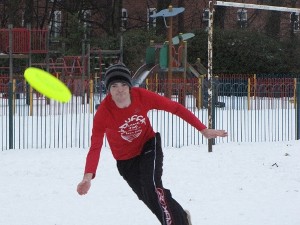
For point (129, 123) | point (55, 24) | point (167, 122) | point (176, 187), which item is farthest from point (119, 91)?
point (55, 24)

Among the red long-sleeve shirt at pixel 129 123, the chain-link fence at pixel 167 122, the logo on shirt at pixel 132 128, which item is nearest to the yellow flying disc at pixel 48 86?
the red long-sleeve shirt at pixel 129 123

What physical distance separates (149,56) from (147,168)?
65.4ft

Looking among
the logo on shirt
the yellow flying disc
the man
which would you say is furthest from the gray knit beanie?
the yellow flying disc

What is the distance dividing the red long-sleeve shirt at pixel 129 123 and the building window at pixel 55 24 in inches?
1464

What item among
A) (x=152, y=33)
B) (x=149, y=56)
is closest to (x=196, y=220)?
(x=149, y=56)

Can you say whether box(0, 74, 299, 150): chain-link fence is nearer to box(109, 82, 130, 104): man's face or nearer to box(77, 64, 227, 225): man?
box(77, 64, 227, 225): man

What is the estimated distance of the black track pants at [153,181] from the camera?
5.88m

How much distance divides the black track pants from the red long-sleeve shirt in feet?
0.24

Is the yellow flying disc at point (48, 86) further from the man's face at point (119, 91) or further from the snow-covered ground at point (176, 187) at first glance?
the snow-covered ground at point (176, 187)

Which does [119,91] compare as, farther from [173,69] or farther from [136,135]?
[173,69]

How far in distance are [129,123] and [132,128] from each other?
6cm

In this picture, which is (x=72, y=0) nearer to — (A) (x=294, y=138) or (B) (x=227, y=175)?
(A) (x=294, y=138)

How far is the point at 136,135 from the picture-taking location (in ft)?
19.5

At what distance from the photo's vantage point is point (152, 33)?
36.3 metres
